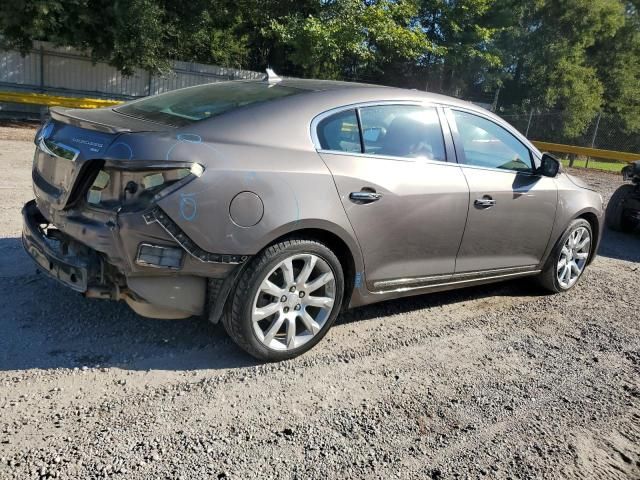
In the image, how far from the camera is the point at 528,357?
4066 millimetres

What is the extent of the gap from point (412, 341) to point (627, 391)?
1.40m

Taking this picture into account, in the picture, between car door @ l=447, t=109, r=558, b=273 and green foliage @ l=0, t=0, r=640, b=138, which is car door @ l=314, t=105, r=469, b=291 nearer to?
car door @ l=447, t=109, r=558, b=273

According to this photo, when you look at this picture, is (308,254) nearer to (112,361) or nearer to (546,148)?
(112,361)

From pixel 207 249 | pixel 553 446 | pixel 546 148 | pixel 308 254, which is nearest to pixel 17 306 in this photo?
pixel 207 249

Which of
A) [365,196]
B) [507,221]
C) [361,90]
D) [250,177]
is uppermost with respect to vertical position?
[361,90]

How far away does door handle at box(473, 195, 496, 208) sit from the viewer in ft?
14.1

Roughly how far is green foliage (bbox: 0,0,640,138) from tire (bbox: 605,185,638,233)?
45.8 ft

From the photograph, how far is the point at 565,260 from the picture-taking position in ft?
17.8

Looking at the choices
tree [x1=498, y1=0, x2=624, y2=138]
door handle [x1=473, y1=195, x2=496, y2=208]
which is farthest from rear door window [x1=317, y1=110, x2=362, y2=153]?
tree [x1=498, y1=0, x2=624, y2=138]

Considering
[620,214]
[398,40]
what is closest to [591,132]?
[398,40]

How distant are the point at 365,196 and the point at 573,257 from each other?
2.92 metres

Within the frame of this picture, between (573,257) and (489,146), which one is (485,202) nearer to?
(489,146)

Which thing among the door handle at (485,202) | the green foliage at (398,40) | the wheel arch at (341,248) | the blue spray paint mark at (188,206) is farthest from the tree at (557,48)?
the blue spray paint mark at (188,206)

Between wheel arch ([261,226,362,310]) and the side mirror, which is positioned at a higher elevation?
the side mirror
